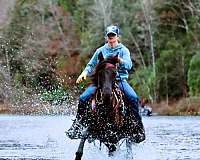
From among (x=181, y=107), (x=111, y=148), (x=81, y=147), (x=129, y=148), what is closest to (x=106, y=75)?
(x=81, y=147)

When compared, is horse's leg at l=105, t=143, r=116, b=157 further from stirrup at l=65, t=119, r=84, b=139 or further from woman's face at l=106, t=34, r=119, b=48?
woman's face at l=106, t=34, r=119, b=48

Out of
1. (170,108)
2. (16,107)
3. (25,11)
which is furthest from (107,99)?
(25,11)

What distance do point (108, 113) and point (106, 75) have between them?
546mm

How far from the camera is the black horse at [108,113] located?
1122 cm

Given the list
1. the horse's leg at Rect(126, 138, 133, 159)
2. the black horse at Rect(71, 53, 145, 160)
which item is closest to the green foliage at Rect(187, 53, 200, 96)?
the horse's leg at Rect(126, 138, 133, 159)

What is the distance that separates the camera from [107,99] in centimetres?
1113

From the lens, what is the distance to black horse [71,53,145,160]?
11.2 meters

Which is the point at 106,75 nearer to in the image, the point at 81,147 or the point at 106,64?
the point at 106,64

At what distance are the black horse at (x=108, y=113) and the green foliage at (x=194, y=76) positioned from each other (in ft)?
150

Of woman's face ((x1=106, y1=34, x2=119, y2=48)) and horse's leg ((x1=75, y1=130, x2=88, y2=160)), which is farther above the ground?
woman's face ((x1=106, y1=34, x2=119, y2=48))

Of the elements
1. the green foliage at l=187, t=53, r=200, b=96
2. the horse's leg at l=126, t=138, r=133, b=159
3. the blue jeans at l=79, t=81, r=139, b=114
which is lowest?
the green foliage at l=187, t=53, r=200, b=96

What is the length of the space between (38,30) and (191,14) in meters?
16.5

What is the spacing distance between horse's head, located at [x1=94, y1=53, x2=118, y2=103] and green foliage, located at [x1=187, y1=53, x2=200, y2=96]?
4630cm

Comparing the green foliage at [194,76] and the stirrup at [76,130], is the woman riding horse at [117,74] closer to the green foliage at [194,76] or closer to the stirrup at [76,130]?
the stirrup at [76,130]
